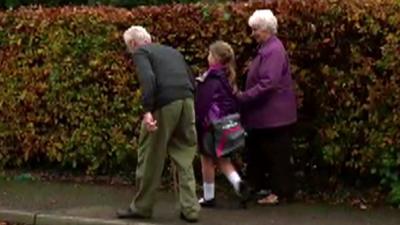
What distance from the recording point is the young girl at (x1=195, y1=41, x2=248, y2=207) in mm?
9102

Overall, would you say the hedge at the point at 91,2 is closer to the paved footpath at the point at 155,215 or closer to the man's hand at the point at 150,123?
the paved footpath at the point at 155,215

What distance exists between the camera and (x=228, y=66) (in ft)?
30.3

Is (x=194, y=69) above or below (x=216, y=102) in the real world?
above

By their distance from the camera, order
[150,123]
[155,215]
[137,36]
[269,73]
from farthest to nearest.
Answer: [269,73] < [155,215] < [137,36] < [150,123]

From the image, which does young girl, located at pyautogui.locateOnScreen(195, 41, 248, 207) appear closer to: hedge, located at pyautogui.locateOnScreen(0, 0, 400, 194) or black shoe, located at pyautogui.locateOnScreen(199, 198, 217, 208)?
black shoe, located at pyautogui.locateOnScreen(199, 198, 217, 208)

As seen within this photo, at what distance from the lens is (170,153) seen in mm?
8570

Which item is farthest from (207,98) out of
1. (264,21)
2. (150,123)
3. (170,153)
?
(150,123)

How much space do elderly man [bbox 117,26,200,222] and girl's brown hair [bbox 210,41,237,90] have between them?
0.67m

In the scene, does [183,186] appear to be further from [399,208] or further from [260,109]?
[399,208]

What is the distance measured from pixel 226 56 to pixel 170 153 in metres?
1.18

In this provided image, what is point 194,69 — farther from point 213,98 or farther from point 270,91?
point 270,91

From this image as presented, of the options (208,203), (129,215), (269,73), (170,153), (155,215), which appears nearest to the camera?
(170,153)

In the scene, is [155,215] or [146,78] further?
[155,215]

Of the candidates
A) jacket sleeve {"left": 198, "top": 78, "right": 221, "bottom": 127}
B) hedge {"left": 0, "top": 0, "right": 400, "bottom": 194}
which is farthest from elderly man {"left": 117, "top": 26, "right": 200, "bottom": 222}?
hedge {"left": 0, "top": 0, "right": 400, "bottom": 194}
